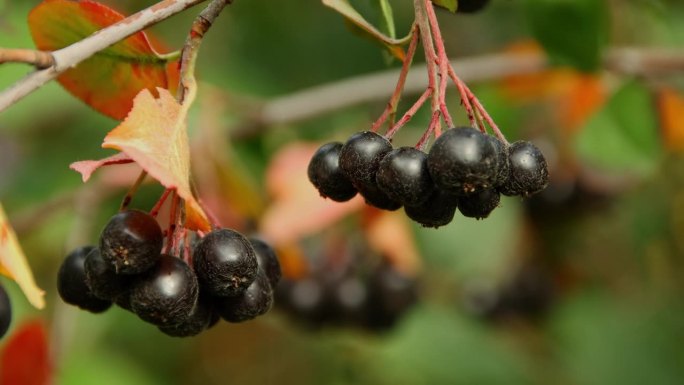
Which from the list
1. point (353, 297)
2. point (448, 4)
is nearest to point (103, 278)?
point (448, 4)

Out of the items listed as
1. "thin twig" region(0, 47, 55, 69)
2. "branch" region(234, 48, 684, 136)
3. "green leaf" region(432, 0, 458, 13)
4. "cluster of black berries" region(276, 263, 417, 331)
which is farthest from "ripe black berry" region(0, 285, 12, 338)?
"branch" region(234, 48, 684, 136)

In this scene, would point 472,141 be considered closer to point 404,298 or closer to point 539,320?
point 404,298

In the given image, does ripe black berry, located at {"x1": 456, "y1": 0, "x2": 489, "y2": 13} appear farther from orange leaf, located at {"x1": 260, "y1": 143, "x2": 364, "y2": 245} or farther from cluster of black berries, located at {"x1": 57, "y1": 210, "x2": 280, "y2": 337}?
orange leaf, located at {"x1": 260, "y1": 143, "x2": 364, "y2": 245}

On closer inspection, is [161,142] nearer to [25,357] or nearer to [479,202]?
[479,202]

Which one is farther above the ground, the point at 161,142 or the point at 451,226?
the point at 161,142

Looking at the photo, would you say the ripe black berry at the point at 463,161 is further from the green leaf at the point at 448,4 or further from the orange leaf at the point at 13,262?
the orange leaf at the point at 13,262

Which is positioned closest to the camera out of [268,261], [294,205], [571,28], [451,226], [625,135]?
[268,261]
